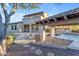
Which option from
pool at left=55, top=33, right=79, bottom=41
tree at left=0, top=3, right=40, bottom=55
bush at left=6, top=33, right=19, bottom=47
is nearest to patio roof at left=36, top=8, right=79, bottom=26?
pool at left=55, top=33, right=79, bottom=41

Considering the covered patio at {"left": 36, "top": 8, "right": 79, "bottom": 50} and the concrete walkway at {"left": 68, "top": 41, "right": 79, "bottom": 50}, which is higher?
the covered patio at {"left": 36, "top": 8, "right": 79, "bottom": 50}

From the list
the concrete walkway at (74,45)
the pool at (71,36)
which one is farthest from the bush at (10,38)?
the concrete walkway at (74,45)

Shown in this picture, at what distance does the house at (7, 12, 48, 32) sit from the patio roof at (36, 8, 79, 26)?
2.7 inches

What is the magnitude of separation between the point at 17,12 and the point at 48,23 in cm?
53

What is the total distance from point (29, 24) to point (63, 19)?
0.54m

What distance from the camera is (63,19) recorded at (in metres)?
3.69

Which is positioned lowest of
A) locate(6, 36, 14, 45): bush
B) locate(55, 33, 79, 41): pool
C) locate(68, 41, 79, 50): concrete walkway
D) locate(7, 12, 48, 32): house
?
locate(68, 41, 79, 50): concrete walkway

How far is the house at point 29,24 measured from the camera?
374 centimetres

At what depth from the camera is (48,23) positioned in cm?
377

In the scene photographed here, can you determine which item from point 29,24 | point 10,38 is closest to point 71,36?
point 29,24

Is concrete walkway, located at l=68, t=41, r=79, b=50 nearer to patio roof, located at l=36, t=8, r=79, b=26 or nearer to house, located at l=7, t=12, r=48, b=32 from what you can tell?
patio roof, located at l=36, t=8, r=79, b=26

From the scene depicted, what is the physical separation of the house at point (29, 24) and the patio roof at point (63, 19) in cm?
7

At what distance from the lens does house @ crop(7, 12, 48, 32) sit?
3.74 meters

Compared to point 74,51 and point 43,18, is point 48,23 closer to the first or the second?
point 43,18
